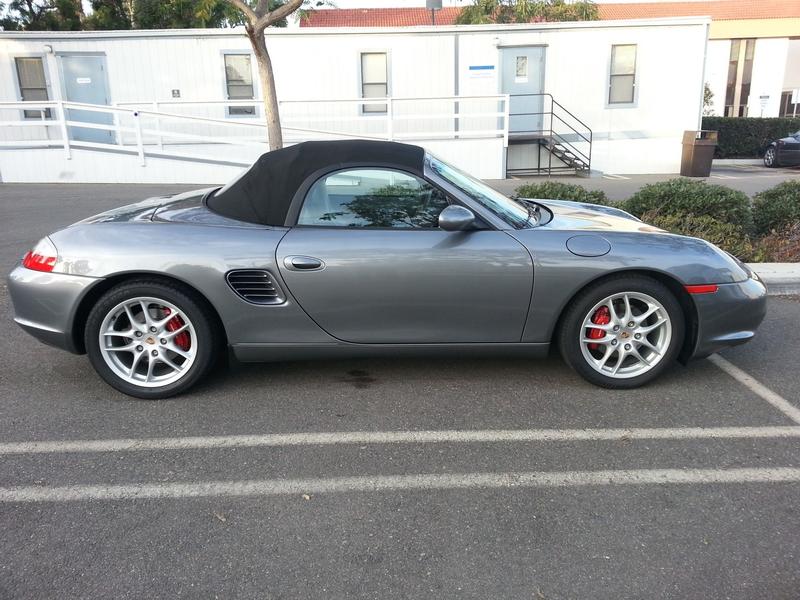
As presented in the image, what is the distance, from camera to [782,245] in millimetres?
6699

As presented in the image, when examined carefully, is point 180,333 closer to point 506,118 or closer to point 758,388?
point 758,388

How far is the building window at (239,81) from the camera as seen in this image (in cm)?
1477

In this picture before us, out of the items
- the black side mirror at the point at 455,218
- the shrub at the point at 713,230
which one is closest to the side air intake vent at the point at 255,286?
the black side mirror at the point at 455,218

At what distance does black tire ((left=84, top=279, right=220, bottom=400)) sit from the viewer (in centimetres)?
348

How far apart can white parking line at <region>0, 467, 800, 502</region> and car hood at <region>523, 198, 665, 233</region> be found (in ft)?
4.95

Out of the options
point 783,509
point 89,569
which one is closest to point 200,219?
point 89,569

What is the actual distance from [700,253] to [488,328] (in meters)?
1.32

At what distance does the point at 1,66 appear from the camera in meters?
14.7

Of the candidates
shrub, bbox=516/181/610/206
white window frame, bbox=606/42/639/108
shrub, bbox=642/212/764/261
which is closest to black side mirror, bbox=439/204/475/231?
shrub, bbox=516/181/610/206

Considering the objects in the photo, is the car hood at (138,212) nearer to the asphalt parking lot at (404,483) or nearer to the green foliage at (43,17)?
the asphalt parking lot at (404,483)

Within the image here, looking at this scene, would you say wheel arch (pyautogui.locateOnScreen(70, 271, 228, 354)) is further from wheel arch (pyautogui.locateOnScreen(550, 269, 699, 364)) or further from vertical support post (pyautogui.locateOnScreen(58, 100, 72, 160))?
vertical support post (pyautogui.locateOnScreen(58, 100, 72, 160))

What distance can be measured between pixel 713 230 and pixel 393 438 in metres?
4.89

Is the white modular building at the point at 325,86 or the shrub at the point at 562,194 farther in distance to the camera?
the white modular building at the point at 325,86

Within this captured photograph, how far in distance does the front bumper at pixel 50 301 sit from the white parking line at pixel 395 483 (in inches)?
40.9
